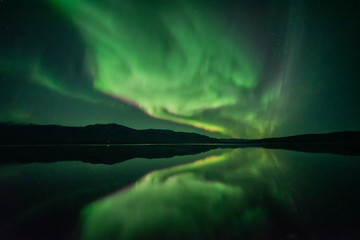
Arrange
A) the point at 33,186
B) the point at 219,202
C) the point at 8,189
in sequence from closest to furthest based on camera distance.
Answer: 1. the point at 219,202
2. the point at 8,189
3. the point at 33,186

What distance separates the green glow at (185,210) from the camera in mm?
5152

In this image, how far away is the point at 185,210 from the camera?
679 centimetres

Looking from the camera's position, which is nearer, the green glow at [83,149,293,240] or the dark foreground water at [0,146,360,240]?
the dark foreground water at [0,146,360,240]

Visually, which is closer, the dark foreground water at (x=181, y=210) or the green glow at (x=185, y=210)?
the dark foreground water at (x=181, y=210)

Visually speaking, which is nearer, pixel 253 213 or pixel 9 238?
pixel 9 238

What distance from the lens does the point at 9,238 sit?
483 cm

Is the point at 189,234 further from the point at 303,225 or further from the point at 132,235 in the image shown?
the point at 303,225

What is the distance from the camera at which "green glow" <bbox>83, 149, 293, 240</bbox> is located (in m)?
5.15

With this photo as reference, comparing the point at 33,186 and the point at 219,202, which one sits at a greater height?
the point at 219,202

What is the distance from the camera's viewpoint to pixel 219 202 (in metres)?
7.69

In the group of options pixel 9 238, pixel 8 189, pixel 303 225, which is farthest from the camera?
pixel 8 189

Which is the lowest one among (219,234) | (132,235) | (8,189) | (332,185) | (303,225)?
(8,189)

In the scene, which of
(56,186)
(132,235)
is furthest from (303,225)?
(56,186)

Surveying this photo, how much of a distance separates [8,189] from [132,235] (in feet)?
30.8
